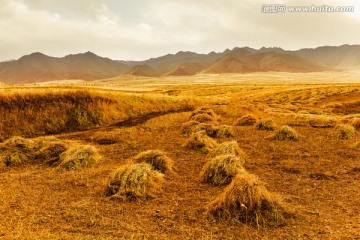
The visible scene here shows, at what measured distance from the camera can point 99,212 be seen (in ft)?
24.0

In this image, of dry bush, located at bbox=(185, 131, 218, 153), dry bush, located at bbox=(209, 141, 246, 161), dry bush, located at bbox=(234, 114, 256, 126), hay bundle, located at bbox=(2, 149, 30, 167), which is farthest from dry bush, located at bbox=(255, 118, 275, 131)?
hay bundle, located at bbox=(2, 149, 30, 167)

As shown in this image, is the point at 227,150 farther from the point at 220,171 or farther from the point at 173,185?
the point at 173,185

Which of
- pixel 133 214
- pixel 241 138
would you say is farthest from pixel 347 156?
pixel 133 214

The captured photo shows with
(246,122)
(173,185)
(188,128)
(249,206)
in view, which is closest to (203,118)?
(246,122)

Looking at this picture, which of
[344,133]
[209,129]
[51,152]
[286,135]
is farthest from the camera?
[209,129]

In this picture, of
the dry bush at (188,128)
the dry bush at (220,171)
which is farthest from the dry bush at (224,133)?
the dry bush at (220,171)

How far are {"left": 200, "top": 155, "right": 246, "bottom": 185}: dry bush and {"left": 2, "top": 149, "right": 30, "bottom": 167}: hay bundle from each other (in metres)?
7.20

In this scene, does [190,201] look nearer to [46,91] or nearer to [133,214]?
[133,214]

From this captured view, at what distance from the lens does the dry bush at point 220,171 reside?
31.4ft

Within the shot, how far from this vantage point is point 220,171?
32.1 ft

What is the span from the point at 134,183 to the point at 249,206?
10.6 feet

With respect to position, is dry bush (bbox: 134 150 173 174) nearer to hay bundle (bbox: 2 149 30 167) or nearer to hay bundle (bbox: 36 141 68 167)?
hay bundle (bbox: 36 141 68 167)

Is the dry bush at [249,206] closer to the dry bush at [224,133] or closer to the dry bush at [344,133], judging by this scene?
the dry bush at [224,133]

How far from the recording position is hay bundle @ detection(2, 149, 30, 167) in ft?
38.9
